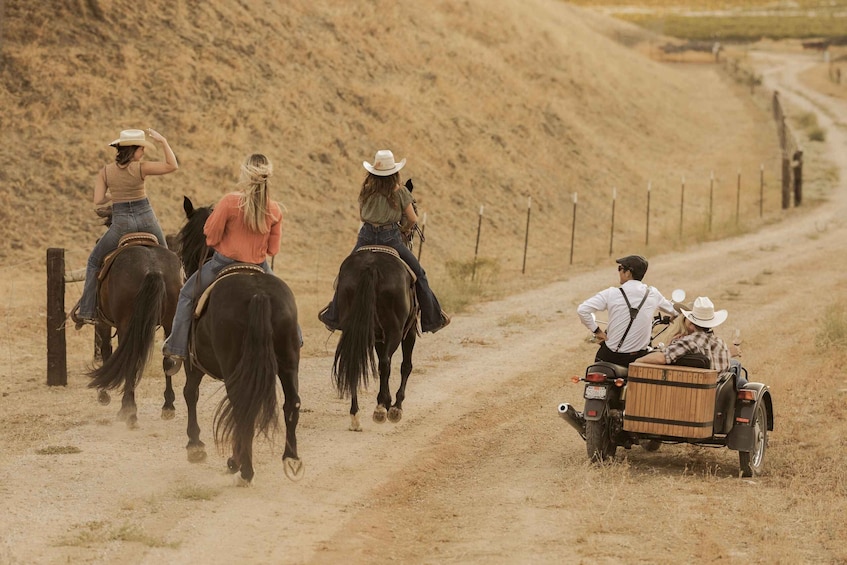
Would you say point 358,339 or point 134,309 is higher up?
point 134,309

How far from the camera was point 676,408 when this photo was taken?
9.61 metres

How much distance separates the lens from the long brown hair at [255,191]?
30.3ft

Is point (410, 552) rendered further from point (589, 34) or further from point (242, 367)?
point (589, 34)

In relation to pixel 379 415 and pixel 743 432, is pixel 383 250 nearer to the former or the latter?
pixel 379 415

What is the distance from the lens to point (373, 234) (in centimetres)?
1182

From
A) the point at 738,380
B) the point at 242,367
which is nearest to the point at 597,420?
the point at 738,380

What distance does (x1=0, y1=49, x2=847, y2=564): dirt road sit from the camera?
7824 mm

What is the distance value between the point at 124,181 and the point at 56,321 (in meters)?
2.62

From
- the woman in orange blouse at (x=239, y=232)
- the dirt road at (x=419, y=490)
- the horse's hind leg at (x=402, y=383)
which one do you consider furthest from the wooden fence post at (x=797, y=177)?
the woman in orange blouse at (x=239, y=232)

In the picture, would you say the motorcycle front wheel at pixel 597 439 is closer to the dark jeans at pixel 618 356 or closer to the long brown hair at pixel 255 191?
the dark jeans at pixel 618 356

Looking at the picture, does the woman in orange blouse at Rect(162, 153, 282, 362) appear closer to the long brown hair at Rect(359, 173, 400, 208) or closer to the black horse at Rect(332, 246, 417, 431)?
the black horse at Rect(332, 246, 417, 431)

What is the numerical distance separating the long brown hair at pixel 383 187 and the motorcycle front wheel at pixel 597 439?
328 centimetres

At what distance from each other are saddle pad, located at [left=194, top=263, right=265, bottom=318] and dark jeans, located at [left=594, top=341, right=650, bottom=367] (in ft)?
10.4

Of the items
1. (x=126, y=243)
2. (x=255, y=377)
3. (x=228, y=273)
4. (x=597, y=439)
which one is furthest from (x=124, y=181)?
(x=597, y=439)
